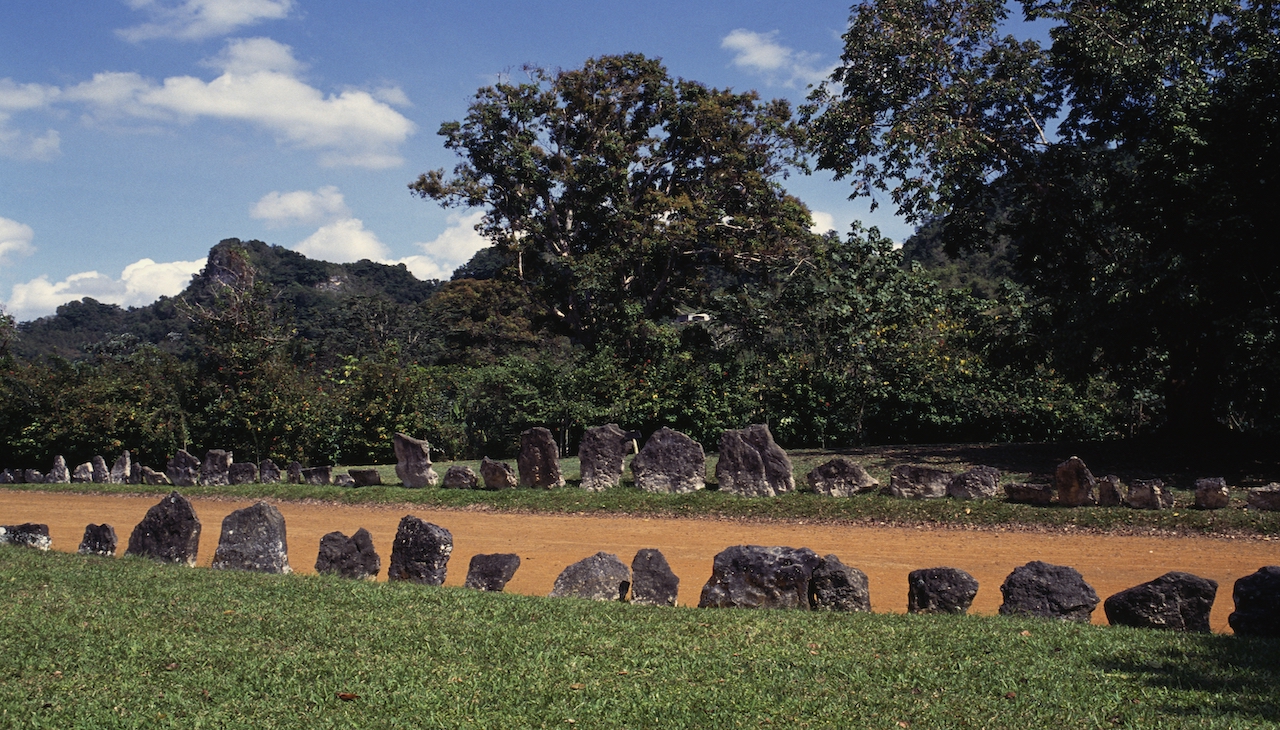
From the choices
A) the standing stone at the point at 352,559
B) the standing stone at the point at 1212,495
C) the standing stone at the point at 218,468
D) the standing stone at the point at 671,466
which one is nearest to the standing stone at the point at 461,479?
the standing stone at the point at 671,466

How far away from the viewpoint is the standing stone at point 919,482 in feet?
47.7

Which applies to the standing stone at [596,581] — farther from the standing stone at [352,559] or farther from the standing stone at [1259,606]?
the standing stone at [1259,606]

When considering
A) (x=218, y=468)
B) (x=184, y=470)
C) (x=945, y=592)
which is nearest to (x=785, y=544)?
(x=945, y=592)

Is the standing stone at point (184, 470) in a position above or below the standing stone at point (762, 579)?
above

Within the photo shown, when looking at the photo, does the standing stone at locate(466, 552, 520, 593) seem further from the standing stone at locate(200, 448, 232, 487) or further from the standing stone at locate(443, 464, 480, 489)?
the standing stone at locate(200, 448, 232, 487)

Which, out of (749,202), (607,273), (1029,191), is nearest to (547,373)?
(607,273)

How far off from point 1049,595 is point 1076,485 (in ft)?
19.4

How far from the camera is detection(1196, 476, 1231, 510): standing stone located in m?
12.8

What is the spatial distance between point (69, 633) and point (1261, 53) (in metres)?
17.4

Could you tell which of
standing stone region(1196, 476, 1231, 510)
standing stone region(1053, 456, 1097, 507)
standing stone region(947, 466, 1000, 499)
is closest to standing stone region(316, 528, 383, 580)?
standing stone region(947, 466, 1000, 499)

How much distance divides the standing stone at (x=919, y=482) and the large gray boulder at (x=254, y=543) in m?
8.89

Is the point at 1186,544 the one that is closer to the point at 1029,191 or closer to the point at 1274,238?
the point at 1274,238

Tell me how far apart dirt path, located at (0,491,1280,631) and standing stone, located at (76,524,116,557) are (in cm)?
125

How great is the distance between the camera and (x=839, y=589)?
841cm
